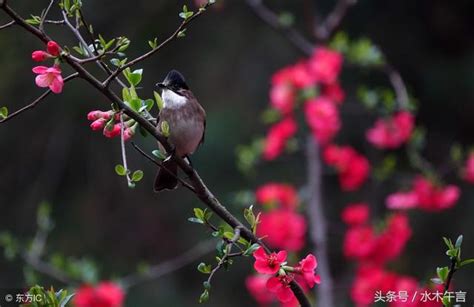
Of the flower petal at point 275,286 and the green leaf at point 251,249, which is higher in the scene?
the green leaf at point 251,249

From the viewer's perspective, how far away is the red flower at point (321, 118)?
3912 millimetres

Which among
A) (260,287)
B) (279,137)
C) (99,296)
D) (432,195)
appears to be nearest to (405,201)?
(432,195)

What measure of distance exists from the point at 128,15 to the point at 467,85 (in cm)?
278

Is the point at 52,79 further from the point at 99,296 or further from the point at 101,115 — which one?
Answer: the point at 99,296

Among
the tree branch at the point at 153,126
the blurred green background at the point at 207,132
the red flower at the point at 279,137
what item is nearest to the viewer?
the tree branch at the point at 153,126

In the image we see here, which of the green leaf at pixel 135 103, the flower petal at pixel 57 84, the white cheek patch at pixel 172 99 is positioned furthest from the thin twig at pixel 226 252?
the white cheek patch at pixel 172 99

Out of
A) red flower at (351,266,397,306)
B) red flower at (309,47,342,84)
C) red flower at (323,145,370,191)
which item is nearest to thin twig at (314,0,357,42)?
red flower at (309,47,342,84)

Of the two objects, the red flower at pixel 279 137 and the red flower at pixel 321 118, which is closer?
the red flower at pixel 321 118

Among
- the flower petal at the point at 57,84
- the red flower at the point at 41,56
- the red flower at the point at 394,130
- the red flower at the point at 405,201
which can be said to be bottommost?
the red flower at the point at 405,201

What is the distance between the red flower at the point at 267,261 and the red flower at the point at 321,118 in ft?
6.74

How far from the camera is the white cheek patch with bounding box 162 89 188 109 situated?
2.85 meters

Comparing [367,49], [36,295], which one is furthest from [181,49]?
[36,295]

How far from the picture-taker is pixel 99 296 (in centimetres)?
390

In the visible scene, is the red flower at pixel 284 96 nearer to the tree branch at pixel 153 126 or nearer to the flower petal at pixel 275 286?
the tree branch at pixel 153 126
